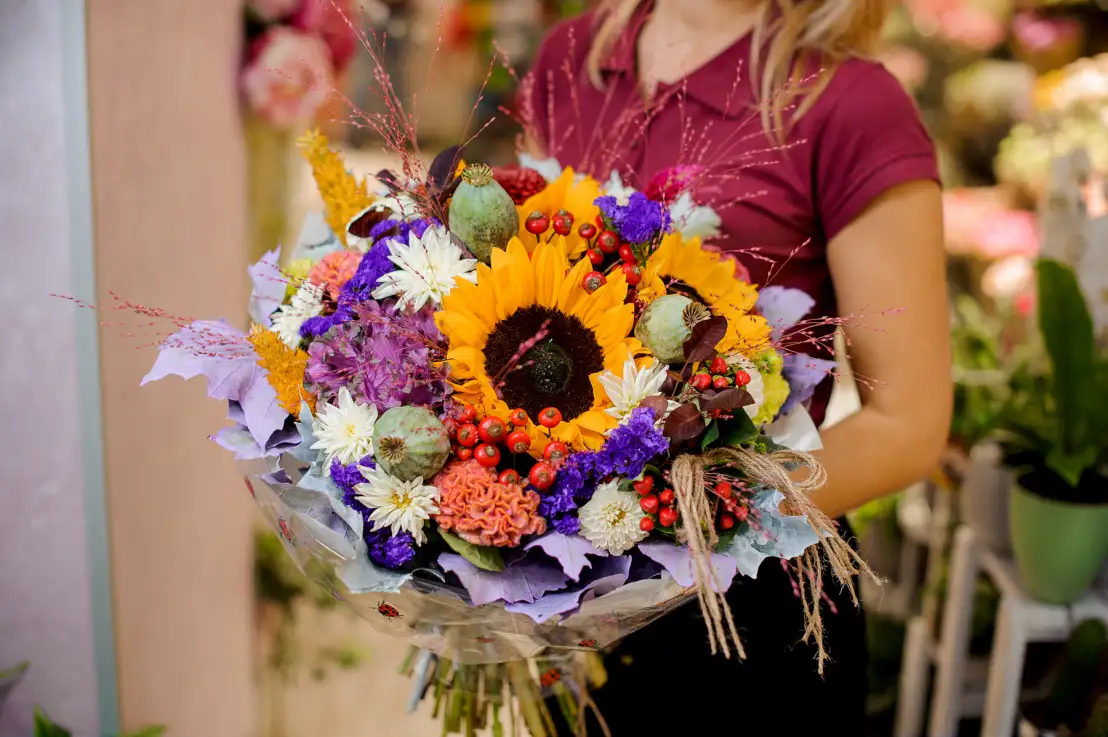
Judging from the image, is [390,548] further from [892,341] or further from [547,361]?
[892,341]

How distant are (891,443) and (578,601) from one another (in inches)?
18.2

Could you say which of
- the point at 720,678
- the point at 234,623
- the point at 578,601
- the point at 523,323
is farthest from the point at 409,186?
the point at 234,623

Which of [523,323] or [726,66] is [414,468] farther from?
[726,66]

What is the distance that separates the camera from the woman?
940mm

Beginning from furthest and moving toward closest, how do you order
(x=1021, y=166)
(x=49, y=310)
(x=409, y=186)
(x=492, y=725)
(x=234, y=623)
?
(x=1021, y=166) → (x=234, y=623) → (x=49, y=310) → (x=492, y=725) → (x=409, y=186)

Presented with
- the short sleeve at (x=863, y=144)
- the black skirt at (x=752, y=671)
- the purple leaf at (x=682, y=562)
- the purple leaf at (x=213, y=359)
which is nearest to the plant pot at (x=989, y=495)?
the black skirt at (x=752, y=671)

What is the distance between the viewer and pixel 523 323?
0.70m

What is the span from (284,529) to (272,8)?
51.8 inches

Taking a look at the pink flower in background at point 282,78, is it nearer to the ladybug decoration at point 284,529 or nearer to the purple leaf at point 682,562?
the ladybug decoration at point 284,529

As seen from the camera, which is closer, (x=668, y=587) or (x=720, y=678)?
(x=668, y=587)

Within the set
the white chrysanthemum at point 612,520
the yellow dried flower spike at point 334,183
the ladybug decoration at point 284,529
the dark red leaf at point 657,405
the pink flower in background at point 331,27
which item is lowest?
the ladybug decoration at point 284,529

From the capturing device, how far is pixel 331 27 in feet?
5.94

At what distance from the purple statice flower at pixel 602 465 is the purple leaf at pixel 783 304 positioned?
0.27 m

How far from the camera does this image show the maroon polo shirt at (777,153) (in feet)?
3.10
